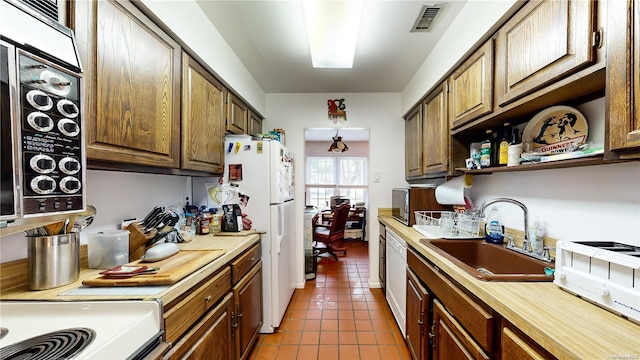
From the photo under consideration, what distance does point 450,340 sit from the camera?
1230 mm

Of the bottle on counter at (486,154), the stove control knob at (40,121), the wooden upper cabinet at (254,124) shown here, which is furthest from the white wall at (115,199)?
the bottle on counter at (486,154)

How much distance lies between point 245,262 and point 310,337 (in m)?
0.93

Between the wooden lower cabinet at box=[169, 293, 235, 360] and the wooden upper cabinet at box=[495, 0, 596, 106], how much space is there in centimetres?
182

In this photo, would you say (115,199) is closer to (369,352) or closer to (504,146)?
(369,352)

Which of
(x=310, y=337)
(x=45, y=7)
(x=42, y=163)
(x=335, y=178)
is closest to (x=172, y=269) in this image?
(x=42, y=163)

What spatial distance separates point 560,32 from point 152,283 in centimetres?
184

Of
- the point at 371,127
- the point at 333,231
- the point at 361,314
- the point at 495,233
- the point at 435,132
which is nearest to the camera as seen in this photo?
the point at 495,233

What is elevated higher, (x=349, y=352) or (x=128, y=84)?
(x=128, y=84)

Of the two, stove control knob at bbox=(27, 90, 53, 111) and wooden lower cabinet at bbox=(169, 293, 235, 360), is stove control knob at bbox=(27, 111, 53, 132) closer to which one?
stove control knob at bbox=(27, 90, 53, 111)

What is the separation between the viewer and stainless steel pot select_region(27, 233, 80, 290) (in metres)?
0.96

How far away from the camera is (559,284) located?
98cm

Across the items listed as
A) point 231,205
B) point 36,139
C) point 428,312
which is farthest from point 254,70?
point 428,312

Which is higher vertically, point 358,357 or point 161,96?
point 161,96

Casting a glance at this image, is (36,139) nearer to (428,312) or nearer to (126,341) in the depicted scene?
(126,341)
